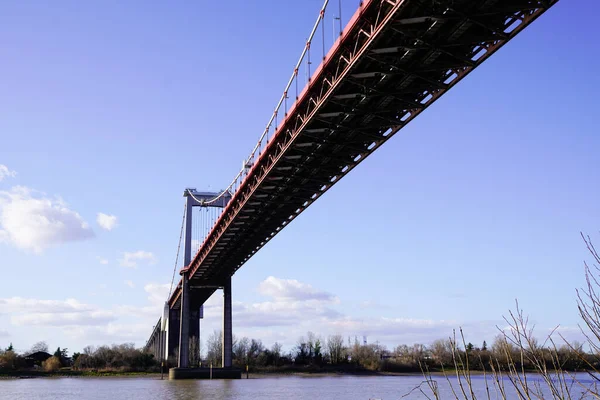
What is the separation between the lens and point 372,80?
2097 centimetres

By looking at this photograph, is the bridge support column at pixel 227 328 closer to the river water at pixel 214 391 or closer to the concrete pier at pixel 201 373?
the concrete pier at pixel 201 373

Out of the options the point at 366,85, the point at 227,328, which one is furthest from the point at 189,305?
the point at 366,85

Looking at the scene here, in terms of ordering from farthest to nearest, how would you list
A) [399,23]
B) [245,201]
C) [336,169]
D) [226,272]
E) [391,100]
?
1. [226,272]
2. [245,201]
3. [336,169]
4. [391,100]
5. [399,23]

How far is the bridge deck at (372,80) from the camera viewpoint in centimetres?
1686

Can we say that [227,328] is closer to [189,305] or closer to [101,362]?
[189,305]

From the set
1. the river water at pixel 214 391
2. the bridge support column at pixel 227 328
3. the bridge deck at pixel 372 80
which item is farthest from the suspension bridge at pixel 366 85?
the bridge support column at pixel 227 328

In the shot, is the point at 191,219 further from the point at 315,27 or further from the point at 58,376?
the point at 315,27

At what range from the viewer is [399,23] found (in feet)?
55.5

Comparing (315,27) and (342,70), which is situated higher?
(315,27)

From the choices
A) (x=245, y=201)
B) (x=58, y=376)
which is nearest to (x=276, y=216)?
(x=245, y=201)

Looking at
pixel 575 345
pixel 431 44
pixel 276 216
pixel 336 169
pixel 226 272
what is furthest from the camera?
pixel 226 272

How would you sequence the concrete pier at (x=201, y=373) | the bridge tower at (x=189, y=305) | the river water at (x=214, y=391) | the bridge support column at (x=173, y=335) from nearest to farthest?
1. the river water at (x=214, y=391)
2. the concrete pier at (x=201, y=373)
3. the bridge tower at (x=189, y=305)
4. the bridge support column at (x=173, y=335)

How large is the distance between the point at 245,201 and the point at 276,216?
4.26 metres

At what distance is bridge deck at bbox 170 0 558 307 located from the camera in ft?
55.3
